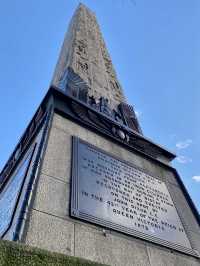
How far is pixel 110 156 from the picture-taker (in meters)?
4.14

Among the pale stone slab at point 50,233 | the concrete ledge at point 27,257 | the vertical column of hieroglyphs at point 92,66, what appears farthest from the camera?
the vertical column of hieroglyphs at point 92,66

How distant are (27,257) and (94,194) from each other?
62.2 inches

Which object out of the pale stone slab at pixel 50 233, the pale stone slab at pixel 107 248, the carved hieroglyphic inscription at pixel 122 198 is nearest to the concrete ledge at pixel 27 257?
the pale stone slab at pixel 50 233

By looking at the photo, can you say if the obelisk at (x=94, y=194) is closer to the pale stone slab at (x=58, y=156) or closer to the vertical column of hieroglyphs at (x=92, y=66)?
the pale stone slab at (x=58, y=156)

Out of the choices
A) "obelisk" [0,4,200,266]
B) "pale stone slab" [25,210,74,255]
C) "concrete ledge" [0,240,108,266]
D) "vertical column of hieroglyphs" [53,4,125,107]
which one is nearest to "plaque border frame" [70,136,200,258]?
"obelisk" [0,4,200,266]

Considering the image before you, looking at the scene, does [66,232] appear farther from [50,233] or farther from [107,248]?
[107,248]

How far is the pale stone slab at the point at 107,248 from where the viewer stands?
254cm

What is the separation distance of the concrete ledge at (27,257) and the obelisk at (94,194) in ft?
1.85

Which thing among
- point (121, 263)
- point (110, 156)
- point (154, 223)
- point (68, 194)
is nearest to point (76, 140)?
point (110, 156)

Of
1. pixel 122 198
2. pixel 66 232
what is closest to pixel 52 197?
pixel 66 232

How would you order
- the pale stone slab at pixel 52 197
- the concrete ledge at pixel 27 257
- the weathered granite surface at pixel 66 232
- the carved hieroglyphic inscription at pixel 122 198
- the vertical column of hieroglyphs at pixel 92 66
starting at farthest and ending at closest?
the vertical column of hieroglyphs at pixel 92 66, the carved hieroglyphic inscription at pixel 122 198, the pale stone slab at pixel 52 197, the weathered granite surface at pixel 66 232, the concrete ledge at pixel 27 257

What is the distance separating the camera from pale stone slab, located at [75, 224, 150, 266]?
2.54m

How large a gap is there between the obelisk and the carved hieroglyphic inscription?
1 cm

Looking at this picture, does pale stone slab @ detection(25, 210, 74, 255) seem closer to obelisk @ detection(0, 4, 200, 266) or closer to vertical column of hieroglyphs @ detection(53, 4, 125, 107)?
obelisk @ detection(0, 4, 200, 266)
